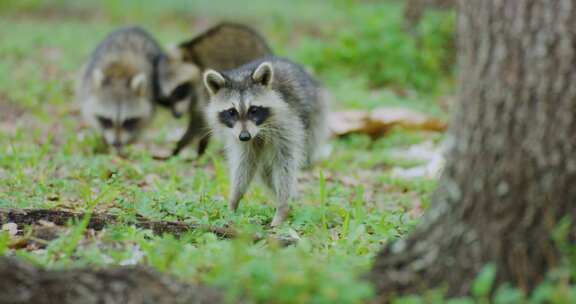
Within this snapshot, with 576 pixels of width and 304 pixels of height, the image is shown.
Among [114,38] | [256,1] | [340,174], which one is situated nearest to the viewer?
[340,174]

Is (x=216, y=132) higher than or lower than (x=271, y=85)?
lower

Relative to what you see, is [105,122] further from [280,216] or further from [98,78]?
[280,216]

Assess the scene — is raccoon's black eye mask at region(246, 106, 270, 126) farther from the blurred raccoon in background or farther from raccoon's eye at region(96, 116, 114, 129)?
raccoon's eye at region(96, 116, 114, 129)

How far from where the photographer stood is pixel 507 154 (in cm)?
249

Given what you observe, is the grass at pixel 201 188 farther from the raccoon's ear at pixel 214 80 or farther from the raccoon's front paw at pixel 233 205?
the raccoon's ear at pixel 214 80

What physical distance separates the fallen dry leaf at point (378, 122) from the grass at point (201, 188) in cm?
12

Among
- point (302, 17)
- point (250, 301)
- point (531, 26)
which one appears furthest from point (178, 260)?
point (302, 17)

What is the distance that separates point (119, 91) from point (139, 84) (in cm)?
22

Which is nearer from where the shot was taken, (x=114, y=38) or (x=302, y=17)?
(x=114, y=38)

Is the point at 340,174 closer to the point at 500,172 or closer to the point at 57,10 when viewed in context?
the point at 500,172

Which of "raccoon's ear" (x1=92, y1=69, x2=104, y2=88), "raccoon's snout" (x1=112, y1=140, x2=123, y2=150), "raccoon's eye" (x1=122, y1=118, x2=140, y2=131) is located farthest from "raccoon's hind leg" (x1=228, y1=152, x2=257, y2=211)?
"raccoon's ear" (x1=92, y1=69, x2=104, y2=88)

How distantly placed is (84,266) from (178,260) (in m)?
0.36

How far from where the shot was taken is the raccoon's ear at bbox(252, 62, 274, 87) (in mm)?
4680

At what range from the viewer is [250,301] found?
7.89 feet
